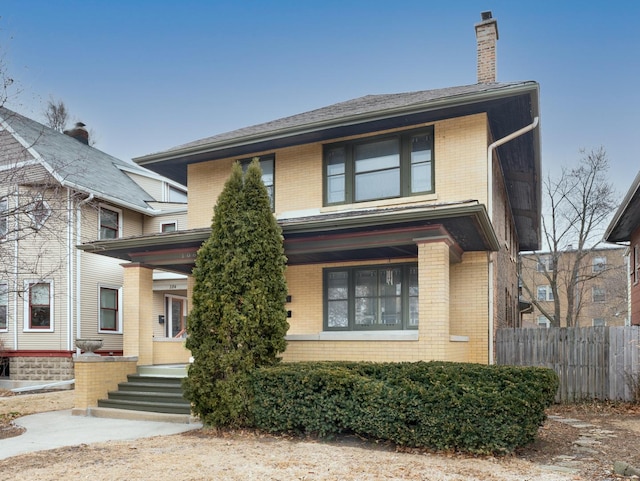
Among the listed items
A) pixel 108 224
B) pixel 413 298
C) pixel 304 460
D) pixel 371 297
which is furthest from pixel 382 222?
pixel 108 224

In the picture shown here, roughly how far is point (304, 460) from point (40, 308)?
14.5 metres

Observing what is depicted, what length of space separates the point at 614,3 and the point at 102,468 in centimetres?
2078

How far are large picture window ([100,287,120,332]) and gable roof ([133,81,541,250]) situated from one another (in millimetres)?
6167

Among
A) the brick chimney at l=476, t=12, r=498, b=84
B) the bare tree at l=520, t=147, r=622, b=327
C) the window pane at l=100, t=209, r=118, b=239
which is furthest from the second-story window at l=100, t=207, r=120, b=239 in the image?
the bare tree at l=520, t=147, r=622, b=327

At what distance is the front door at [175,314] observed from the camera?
21.8 metres

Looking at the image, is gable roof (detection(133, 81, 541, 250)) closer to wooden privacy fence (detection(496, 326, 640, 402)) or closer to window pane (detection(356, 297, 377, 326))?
window pane (detection(356, 297, 377, 326))

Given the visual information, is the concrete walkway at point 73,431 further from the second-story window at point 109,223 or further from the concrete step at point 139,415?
the second-story window at point 109,223

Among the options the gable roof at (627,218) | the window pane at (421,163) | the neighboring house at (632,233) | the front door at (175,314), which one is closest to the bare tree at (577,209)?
the neighboring house at (632,233)

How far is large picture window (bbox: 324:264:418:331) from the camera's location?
11.6m

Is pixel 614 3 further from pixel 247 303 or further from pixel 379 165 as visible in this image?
pixel 247 303

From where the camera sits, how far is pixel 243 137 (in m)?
12.5

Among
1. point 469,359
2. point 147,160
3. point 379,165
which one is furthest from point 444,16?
point 469,359

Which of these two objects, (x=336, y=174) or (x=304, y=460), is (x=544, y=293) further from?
(x=304, y=460)

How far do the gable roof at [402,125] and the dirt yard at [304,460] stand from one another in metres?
5.96
